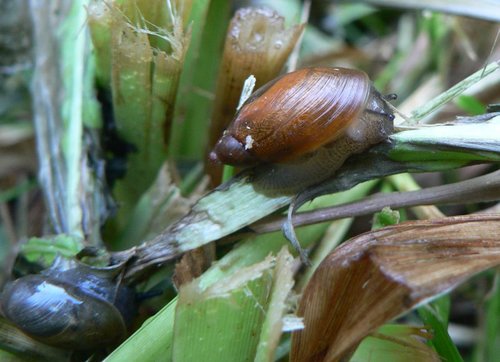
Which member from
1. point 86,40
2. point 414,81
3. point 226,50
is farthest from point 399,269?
point 414,81

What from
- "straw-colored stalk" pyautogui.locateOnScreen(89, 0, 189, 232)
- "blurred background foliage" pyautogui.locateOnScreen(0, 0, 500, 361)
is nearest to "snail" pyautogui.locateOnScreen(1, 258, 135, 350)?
"blurred background foliage" pyautogui.locateOnScreen(0, 0, 500, 361)

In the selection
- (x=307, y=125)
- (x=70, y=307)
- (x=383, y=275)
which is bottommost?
(x=70, y=307)

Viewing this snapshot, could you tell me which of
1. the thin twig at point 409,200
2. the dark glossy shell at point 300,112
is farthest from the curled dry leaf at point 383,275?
the dark glossy shell at point 300,112

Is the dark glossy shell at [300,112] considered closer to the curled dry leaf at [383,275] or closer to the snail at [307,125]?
the snail at [307,125]

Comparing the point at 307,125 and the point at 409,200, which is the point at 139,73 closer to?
the point at 307,125

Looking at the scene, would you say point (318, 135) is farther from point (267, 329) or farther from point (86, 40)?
point (86, 40)

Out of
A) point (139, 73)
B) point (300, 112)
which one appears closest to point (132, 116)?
point (139, 73)
